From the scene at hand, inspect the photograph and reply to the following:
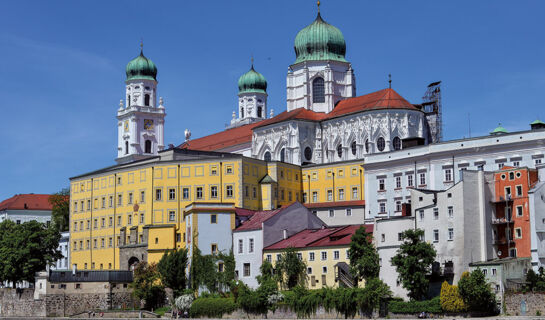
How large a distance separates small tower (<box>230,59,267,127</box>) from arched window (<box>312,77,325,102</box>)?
49.4m

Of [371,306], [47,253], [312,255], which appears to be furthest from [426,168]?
[47,253]

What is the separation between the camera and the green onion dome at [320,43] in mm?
136375

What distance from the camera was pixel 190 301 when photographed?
8712 centimetres

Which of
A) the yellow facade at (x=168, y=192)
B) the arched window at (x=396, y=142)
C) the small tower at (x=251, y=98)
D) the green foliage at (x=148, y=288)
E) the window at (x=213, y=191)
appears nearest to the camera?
the green foliage at (x=148, y=288)

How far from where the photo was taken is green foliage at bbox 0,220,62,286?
10594 cm

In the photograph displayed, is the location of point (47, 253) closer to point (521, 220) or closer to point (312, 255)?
point (312, 255)

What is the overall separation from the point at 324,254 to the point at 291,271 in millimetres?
3366

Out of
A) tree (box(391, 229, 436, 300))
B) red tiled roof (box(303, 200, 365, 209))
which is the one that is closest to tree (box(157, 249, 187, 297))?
red tiled roof (box(303, 200, 365, 209))

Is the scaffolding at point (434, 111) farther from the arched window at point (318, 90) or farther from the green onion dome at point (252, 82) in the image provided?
the green onion dome at point (252, 82)

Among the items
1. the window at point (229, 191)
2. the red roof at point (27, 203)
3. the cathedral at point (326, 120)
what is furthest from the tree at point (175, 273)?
the red roof at point (27, 203)

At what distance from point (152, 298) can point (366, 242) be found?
27318mm

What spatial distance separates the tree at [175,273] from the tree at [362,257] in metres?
20.5

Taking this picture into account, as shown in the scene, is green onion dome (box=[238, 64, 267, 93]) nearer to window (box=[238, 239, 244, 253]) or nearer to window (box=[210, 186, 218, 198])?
window (box=[210, 186, 218, 198])

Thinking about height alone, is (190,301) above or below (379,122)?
below
